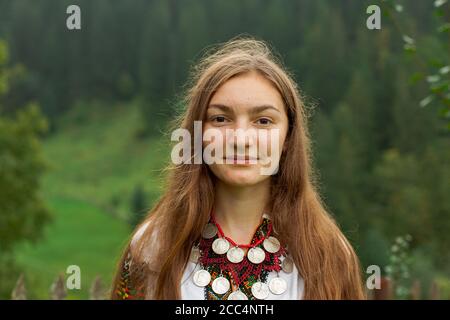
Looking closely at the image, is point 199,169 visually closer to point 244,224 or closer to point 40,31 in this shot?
point 244,224

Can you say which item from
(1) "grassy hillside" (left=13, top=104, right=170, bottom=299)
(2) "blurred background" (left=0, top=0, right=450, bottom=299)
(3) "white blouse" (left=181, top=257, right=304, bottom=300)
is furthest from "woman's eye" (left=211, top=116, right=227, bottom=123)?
(1) "grassy hillside" (left=13, top=104, right=170, bottom=299)

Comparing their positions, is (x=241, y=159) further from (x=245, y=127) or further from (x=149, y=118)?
(x=149, y=118)

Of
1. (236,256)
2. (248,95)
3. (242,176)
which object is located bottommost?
(236,256)

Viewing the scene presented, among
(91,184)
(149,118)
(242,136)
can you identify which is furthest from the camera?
(149,118)

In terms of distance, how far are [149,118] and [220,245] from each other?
211 ft

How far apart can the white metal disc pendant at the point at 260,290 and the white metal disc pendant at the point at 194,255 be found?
19 centimetres

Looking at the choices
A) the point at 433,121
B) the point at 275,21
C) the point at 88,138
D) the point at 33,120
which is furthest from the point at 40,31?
the point at 33,120

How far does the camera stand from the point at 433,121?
4434cm

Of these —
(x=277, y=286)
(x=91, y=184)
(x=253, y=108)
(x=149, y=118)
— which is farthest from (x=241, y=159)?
(x=149, y=118)

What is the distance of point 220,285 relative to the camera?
2.11 metres

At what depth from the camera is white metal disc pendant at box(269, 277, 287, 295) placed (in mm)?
2094

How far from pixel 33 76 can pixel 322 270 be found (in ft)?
222

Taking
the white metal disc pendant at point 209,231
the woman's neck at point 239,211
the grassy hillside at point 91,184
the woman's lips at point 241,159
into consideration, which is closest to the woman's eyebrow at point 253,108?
the woman's lips at point 241,159
